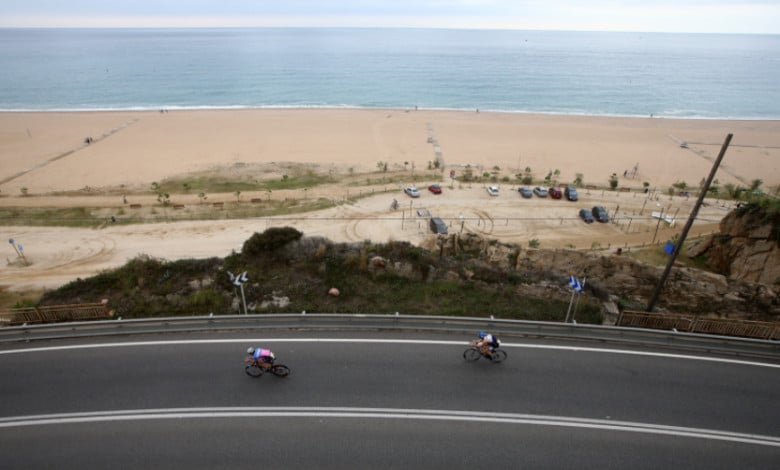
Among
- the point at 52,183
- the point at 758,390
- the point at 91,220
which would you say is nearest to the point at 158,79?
the point at 52,183

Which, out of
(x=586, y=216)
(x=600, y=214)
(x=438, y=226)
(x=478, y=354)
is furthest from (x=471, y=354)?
(x=600, y=214)

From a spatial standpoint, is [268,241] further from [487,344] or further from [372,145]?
[372,145]

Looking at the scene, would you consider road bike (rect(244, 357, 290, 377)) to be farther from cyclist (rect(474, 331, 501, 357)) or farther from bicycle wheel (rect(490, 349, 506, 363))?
→ bicycle wheel (rect(490, 349, 506, 363))

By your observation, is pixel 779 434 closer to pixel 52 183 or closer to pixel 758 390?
pixel 758 390

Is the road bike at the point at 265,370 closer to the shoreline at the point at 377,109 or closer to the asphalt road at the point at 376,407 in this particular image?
the asphalt road at the point at 376,407

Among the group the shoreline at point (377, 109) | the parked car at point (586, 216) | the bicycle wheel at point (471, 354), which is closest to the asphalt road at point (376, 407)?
the bicycle wheel at point (471, 354)
